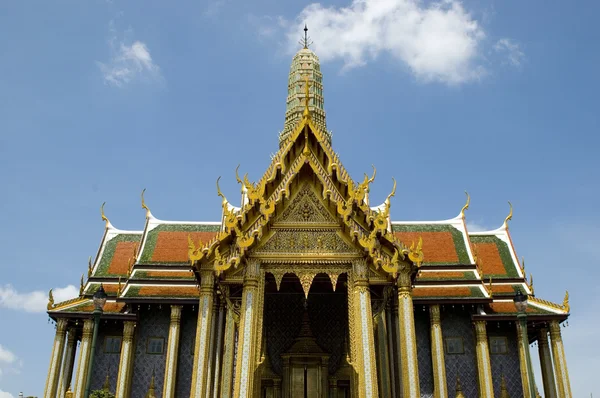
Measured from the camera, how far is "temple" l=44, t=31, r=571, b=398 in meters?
13.2

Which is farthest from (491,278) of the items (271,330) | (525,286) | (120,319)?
(120,319)

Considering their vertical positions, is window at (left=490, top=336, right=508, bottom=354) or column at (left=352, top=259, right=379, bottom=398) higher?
window at (left=490, top=336, right=508, bottom=354)

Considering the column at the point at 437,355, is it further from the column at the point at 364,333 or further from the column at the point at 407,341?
the column at the point at 364,333

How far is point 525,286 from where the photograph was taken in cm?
2156

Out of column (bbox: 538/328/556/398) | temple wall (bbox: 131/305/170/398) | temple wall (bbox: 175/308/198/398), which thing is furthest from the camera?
column (bbox: 538/328/556/398)

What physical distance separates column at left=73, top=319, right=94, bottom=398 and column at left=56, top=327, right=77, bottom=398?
83 cm

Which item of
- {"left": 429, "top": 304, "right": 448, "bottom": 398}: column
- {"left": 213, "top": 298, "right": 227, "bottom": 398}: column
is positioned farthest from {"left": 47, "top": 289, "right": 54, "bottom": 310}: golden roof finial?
{"left": 429, "top": 304, "right": 448, "bottom": 398}: column

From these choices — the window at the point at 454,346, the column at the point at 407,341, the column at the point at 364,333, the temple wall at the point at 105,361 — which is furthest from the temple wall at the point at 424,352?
the temple wall at the point at 105,361

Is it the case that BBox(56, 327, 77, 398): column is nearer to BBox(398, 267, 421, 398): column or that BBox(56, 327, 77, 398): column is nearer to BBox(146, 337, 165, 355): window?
BBox(146, 337, 165, 355): window

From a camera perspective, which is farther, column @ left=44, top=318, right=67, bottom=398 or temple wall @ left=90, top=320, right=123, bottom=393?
temple wall @ left=90, top=320, right=123, bottom=393

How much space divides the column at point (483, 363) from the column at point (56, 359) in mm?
13895

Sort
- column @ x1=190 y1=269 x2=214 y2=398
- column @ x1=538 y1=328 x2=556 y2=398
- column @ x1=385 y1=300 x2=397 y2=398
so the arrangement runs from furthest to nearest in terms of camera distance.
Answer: column @ x1=538 y1=328 x2=556 y2=398 < column @ x1=385 y1=300 x2=397 y2=398 < column @ x1=190 y1=269 x2=214 y2=398

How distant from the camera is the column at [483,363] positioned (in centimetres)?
1845

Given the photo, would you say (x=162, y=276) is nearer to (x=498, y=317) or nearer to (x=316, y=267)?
(x=316, y=267)
